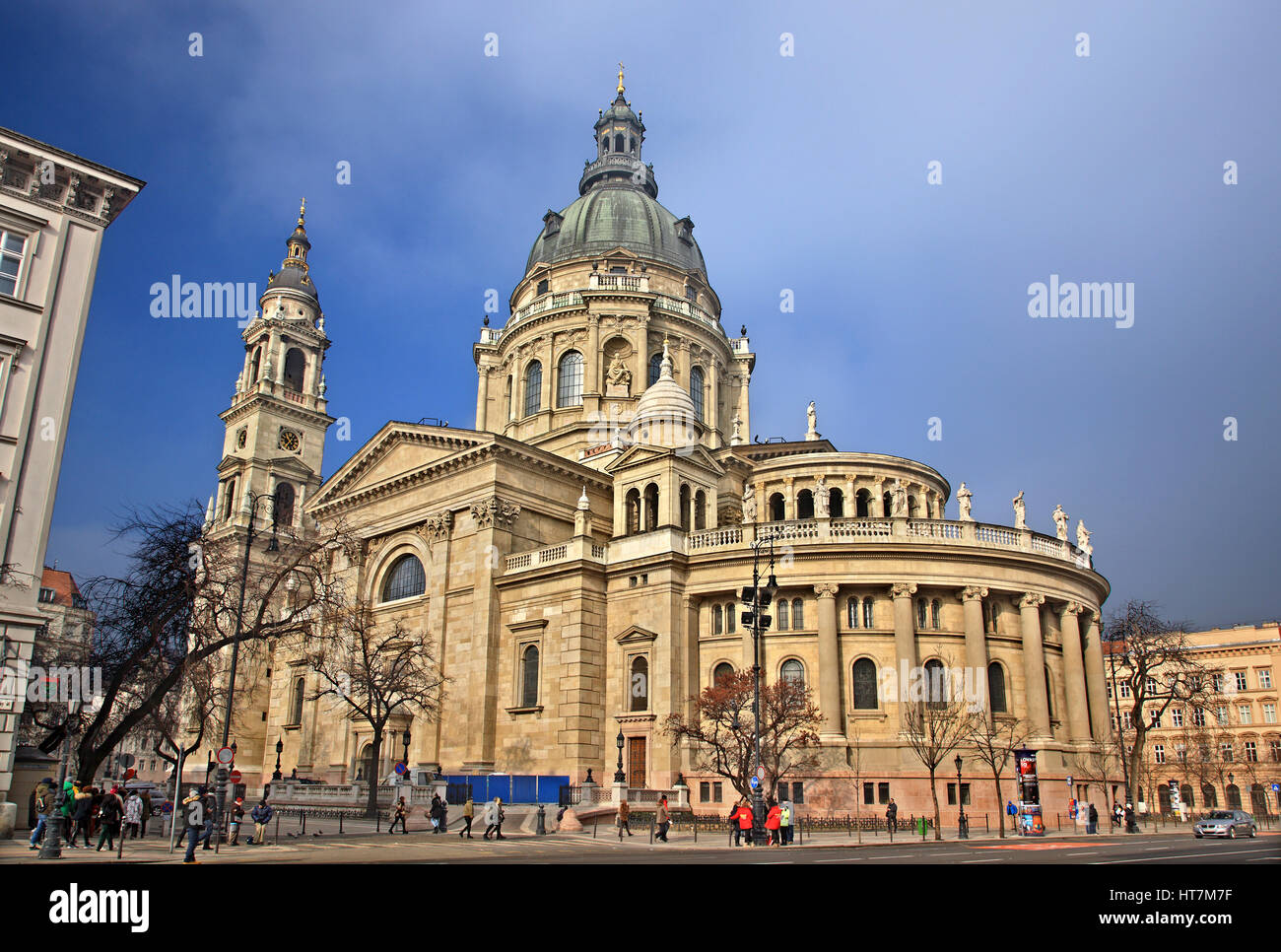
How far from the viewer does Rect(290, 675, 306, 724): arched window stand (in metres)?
55.9

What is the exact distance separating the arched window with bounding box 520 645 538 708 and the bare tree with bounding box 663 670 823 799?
7.64 meters

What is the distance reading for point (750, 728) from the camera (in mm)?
34781

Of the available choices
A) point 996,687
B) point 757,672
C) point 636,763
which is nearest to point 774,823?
point 757,672

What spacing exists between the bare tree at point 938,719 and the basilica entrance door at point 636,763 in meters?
10.9

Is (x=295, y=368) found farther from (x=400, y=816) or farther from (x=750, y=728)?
(x=750, y=728)

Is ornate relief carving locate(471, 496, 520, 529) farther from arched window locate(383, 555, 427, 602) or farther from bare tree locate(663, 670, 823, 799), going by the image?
bare tree locate(663, 670, 823, 799)

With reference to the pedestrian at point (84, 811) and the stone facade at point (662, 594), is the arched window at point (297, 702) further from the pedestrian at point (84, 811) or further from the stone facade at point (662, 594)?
the pedestrian at point (84, 811)

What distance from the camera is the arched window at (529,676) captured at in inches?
1752

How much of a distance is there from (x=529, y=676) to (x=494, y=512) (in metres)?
7.79

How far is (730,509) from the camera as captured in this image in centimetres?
5338

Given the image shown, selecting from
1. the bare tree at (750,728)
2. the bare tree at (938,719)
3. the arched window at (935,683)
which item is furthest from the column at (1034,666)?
the bare tree at (750,728)

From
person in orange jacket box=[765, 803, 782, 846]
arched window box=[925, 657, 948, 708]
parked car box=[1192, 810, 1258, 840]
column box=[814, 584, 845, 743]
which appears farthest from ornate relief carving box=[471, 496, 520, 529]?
parked car box=[1192, 810, 1258, 840]
